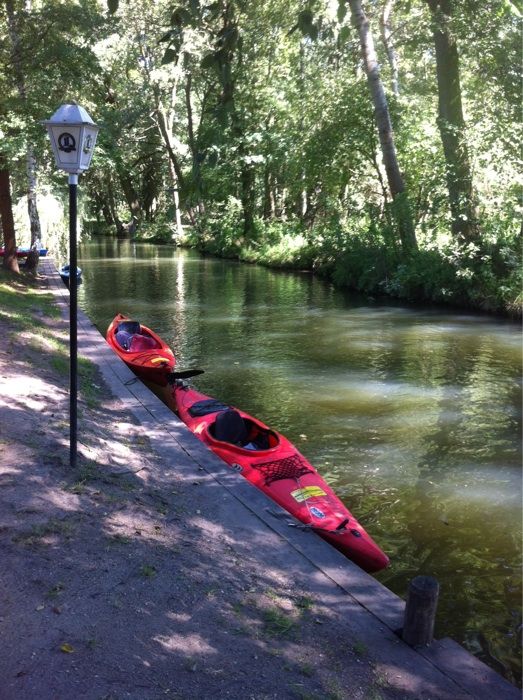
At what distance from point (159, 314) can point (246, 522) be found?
13.6 m

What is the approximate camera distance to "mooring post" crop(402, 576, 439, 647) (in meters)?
3.52

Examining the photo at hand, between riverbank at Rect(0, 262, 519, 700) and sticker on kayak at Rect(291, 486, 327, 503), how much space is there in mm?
418

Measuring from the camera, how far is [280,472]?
20.0 ft

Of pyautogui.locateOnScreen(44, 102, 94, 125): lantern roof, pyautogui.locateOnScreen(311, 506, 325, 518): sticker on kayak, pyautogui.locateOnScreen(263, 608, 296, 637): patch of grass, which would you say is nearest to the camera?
pyautogui.locateOnScreen(263, 608, 296, 637): patch of grass

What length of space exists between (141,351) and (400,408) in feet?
15.0

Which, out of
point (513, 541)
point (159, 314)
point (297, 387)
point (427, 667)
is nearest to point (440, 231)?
point (159, 314)

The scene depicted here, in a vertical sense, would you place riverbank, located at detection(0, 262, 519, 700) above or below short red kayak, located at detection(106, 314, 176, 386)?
below

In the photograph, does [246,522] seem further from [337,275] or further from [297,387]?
[337,275]

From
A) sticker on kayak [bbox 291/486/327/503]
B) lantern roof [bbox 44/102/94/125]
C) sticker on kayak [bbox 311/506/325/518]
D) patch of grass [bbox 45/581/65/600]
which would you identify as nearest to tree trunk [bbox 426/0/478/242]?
sticker on kayak [bbox 291/486/327/503]

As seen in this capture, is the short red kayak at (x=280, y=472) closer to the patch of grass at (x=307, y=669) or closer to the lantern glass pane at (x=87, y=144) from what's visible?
the patch of grass at (x=307, y=669)

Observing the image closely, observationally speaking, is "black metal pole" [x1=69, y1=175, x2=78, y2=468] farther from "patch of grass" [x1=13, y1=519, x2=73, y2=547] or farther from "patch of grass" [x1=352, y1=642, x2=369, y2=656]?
"patch of grass" [x1=352, y1=642, x2=369, y2=656]

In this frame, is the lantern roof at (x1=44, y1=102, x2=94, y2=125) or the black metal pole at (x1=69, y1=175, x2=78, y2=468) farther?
the black metal pole at (x1=69, y1=175, x2=78, y2=468)

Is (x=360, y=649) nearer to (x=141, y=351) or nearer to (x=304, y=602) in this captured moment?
(x=304, y=602)

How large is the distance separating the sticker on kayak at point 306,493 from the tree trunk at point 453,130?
1357cm
